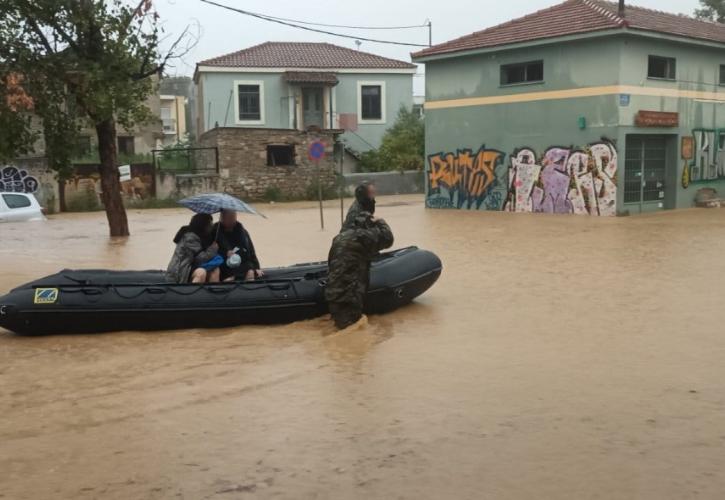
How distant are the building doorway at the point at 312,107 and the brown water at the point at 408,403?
33.6m

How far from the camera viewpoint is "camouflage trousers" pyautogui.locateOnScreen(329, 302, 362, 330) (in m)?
8.89

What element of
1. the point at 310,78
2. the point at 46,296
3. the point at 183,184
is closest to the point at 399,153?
the point at 310,78

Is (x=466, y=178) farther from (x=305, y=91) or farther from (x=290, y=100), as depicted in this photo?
(x=305, y=91)

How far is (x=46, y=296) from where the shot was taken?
868 centimetres

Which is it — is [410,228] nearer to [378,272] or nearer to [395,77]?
[378,272]

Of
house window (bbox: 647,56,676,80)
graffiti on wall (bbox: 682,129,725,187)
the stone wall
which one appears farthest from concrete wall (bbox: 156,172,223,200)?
graffiti on wall (bbox: 682,129,725,187)

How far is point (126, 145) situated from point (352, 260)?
3985 centimetres

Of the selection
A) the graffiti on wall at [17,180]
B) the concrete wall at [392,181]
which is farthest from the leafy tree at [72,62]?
the concrete wall at [392,181]

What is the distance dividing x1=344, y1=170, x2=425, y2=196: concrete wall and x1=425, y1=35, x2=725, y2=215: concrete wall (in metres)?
11.0

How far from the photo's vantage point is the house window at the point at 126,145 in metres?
45.5

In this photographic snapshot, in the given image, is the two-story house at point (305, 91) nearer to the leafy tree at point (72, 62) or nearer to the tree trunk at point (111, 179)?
the tree trunk at point (111, 179)

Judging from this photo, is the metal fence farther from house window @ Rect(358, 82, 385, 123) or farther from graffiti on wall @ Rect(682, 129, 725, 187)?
graffiti on wall @ Rect(682, 129, 725, 187)

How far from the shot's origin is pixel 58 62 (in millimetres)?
12258

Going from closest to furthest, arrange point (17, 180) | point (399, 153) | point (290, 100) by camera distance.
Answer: point (17, 180) < point (399, 153) < point (290, 100)
